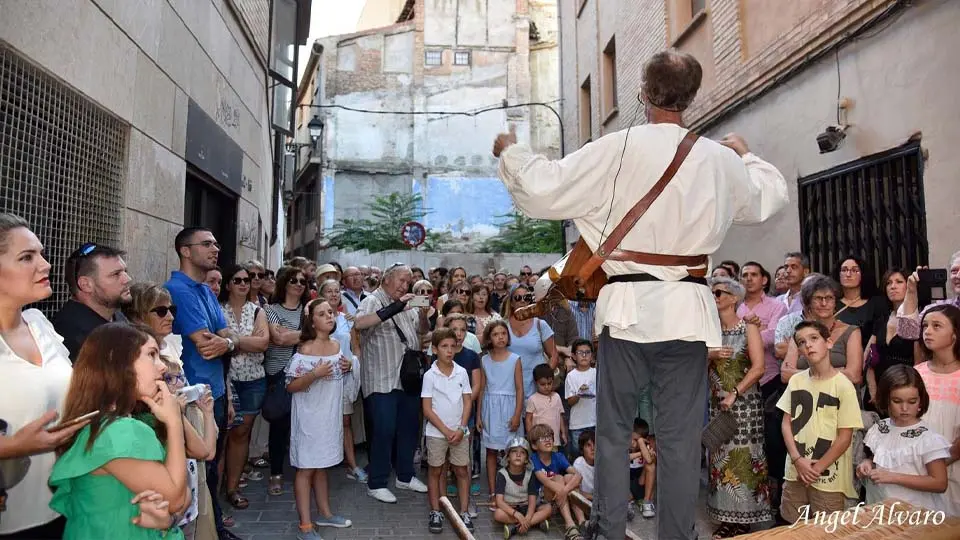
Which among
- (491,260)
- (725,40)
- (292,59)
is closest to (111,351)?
(725,40)

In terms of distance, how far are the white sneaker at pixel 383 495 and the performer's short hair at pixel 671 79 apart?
4.02m

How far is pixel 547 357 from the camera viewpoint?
654cm

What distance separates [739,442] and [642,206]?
8.69 ft

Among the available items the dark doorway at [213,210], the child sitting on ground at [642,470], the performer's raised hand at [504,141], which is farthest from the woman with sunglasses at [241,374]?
the performer's raised hand at [504,141]

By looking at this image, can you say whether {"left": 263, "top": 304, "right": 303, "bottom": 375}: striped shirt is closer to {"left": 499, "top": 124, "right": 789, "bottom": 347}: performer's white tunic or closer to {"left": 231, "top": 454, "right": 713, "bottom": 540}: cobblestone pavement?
{"left": 231, "top": 454, "right": 713, "bottom": 540}: cobblestone pavement

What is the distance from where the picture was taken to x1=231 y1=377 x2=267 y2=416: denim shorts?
5.60 meters

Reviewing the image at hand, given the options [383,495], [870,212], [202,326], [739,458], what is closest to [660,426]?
[739,458]

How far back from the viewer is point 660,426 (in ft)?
9.07

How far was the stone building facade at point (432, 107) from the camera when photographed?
28.0 metres

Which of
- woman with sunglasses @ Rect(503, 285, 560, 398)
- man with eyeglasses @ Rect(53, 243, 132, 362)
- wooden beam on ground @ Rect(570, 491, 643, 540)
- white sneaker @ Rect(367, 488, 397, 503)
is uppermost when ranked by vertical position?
man with eyeglasses @ Rect(53, 243, 132, 362)

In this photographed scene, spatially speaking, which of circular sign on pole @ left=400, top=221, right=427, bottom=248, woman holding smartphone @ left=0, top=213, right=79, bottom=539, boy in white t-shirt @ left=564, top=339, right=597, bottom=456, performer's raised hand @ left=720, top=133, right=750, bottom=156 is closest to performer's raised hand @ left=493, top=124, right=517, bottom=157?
performer's raised hand @ left=720, top=133, right=750, bottom=156

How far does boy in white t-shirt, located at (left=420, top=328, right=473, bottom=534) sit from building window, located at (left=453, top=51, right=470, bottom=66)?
79.4 ft

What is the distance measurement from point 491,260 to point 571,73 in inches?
351

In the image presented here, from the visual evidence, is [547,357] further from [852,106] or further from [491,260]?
[491,260]
